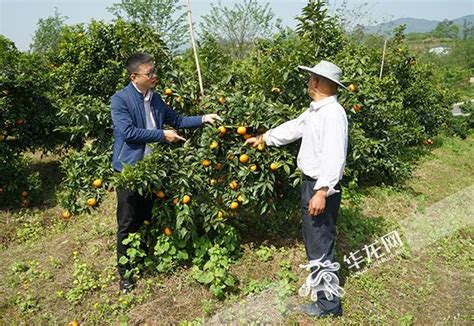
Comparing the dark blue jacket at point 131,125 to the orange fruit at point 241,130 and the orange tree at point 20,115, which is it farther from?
the orange tree at point 20,115

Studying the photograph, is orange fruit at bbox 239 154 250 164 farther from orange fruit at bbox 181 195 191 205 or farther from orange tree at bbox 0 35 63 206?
orange tree at bbox 0 35 63 206

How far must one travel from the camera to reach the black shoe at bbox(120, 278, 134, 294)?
10.2ft

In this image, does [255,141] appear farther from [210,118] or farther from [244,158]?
[210,118]

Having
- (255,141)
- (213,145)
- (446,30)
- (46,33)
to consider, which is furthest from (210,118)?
(446,30)

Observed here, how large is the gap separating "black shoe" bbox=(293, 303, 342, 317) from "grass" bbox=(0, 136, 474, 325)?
0.14ft

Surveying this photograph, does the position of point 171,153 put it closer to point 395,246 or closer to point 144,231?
point 144,231

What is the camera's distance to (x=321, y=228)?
8.84 ft

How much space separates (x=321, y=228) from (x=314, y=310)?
64 centimetres

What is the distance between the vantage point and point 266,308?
2939mm

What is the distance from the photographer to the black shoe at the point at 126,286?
3.11 m

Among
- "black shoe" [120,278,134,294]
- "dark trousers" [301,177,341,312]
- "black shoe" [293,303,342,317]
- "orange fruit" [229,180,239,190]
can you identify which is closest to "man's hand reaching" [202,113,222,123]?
"orange fruit" [229,180,239,190]

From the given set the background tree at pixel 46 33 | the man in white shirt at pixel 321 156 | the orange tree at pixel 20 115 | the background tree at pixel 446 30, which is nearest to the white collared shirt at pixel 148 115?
the man in white shirt at pixel 321 156

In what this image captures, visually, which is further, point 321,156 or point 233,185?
point 233,185

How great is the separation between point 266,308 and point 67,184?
6.21 feet
